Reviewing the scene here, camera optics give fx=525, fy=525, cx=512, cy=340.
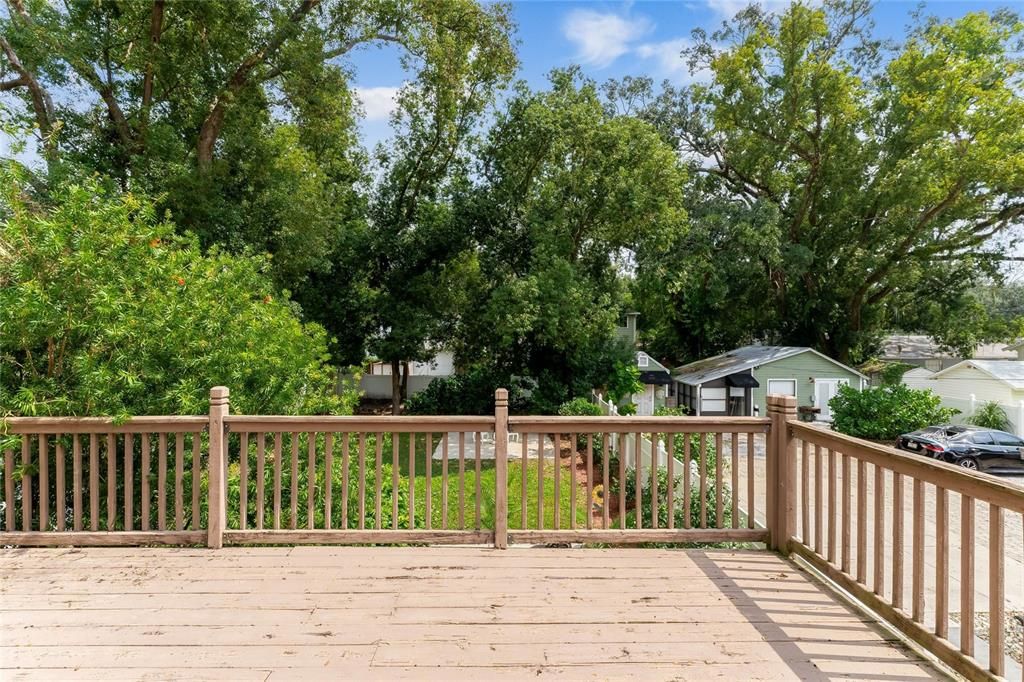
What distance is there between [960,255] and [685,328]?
9.23 m

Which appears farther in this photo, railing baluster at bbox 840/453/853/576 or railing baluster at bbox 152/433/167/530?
railing baluster at bbox 152/433/167/530

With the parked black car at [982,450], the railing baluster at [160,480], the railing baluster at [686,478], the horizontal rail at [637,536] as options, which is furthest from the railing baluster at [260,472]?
the parked black car at [982,450]

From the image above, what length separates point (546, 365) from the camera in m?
14.3

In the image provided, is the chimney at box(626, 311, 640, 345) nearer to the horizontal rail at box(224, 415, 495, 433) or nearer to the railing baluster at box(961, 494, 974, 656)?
the horizontal rail at box(224, 415, 495, 433)

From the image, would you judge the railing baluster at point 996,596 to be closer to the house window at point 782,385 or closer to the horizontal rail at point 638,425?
the horizontal rail at point 638,425

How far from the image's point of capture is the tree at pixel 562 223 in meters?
12.4

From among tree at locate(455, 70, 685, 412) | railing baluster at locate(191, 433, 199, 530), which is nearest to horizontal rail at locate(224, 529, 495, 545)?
railing baluster at locate(191, 433, 199, 530)

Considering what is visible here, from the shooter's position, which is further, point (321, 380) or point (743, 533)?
point (321, 380)

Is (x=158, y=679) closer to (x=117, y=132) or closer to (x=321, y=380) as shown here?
(x=321, y=380)

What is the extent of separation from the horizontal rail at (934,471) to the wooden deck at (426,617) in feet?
2.16

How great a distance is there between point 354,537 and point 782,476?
240 cm

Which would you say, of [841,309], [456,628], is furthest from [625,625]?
[841,309]

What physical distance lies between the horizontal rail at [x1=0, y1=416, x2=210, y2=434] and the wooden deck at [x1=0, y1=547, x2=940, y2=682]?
0.65m

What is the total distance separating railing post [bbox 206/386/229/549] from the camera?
9.47ft
